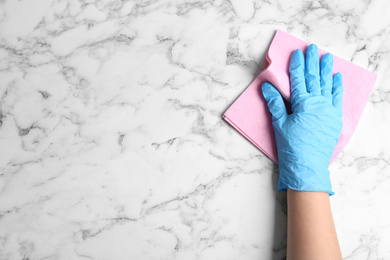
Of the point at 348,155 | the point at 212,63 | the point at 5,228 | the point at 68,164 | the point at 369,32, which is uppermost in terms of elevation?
the point at 369,32

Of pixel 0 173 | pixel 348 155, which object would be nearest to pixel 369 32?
pixel 348 155

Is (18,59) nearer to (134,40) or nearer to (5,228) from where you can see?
(134,40)

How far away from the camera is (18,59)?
98 cm

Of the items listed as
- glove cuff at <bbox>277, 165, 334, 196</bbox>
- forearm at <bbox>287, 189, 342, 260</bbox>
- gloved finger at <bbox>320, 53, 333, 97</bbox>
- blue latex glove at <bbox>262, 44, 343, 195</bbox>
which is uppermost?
gloved finger at <bbox>320, 53, 333, 97</bbox>

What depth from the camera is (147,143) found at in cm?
98

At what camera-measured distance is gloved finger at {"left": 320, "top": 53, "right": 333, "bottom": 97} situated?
3.32ft

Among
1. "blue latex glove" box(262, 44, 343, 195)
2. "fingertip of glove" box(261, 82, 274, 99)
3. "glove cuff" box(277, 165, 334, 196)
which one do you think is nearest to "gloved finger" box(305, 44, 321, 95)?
"blue latex glove" box(262, 44, 343, 195)

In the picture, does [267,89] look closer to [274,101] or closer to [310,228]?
[274,101]

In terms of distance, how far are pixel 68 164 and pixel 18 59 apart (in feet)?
0.97

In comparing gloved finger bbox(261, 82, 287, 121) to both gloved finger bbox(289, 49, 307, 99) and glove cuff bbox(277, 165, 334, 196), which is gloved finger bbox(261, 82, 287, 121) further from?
glove cuff bbox(277, 165, 334, 196)

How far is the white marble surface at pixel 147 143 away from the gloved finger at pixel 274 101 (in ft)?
0.22

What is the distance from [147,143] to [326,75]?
1.65ft

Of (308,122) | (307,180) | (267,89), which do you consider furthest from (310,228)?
(267,89)

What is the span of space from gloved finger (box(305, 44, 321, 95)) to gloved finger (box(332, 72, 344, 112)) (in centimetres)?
5
